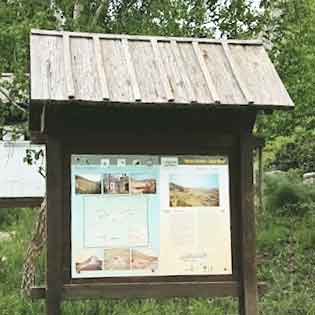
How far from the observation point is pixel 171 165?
15.6 ft

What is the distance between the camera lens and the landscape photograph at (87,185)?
4645mm

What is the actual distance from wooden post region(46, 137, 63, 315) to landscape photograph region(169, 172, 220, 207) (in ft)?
2.51

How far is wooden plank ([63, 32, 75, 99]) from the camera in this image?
4.30 m

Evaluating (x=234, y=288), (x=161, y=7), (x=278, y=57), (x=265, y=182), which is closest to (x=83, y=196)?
(x=234, y=288)

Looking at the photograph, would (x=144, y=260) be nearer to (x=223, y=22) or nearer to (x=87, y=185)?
(x=87, y=185)

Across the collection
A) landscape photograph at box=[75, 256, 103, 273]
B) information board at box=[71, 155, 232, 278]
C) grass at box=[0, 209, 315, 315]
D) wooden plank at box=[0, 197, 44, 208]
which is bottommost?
grass at box=[0, 209, 315, 315]

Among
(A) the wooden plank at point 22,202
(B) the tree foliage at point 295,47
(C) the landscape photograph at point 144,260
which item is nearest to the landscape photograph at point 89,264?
(C) the landscape photograph at point 144,260

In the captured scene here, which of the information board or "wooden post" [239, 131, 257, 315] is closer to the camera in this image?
the information board

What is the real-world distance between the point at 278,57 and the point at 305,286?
348 centimetres

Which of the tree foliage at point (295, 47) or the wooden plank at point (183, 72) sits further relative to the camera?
the tree foliage at point (295, 47)

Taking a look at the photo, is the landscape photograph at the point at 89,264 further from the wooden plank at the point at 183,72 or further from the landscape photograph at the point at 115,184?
the wooden plank at the point at 183,72

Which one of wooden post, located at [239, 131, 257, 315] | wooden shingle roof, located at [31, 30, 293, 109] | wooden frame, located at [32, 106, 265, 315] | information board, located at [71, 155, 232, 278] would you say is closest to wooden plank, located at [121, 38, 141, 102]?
wooden shingle roof, located at [31, 30, 293, 109]

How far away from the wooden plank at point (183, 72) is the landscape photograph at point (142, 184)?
2.15 feet

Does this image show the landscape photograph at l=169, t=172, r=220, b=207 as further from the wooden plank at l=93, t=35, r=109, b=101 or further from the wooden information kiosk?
the wooden plank at l=93, t=35, r=109, b=101
